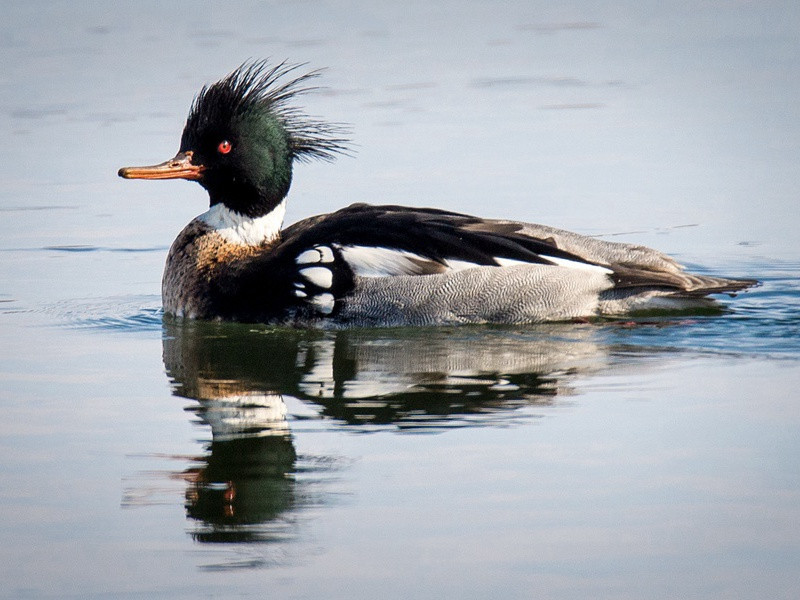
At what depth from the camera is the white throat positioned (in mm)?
9664

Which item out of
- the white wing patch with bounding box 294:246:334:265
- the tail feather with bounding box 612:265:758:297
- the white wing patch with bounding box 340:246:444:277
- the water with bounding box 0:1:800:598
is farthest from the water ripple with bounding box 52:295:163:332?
the tail feather with bounding box 612:265:758:297

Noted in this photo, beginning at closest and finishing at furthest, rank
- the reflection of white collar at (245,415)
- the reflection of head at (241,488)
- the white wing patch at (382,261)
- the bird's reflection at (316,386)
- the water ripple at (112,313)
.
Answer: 1. the reflection of head at (241,488)
2. the bird's reflection at (316,386)
3. the reflection of white collar at (245,415)
4. the white wing patch at (382,261)
5. the water ripple at (112,313)

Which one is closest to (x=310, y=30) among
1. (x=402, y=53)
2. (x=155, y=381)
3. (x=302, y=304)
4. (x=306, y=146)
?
(x=402, y=53)

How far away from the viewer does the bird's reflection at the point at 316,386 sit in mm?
5855

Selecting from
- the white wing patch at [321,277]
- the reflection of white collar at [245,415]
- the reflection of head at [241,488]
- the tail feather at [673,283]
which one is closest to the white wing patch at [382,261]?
the white wing patch at [321,277]

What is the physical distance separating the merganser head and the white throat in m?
0.04

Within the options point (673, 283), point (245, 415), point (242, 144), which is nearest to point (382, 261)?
point (242, 144)

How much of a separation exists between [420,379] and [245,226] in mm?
2602

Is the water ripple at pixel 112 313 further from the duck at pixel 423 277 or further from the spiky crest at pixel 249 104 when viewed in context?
the spiky crest at pixel 249 104

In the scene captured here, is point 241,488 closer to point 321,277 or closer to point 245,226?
point 321,277

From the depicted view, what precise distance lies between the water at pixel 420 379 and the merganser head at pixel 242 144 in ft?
3.30

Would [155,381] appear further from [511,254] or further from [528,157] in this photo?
[528,157]

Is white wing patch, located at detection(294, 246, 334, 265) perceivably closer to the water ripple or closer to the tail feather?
the water ripple

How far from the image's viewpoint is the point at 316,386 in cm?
756
